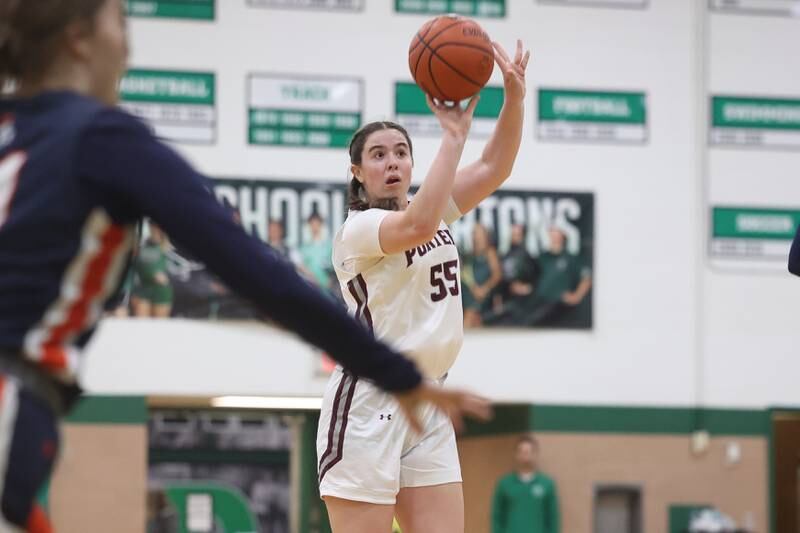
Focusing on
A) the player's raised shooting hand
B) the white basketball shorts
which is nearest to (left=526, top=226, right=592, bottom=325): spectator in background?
the white basketball shorts

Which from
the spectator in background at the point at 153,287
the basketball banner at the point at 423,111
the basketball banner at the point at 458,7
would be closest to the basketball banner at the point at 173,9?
the basketball banner at the point at 458,7

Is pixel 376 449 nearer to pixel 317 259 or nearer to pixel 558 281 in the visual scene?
pixel 317 259

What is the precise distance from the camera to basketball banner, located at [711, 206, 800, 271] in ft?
46.7

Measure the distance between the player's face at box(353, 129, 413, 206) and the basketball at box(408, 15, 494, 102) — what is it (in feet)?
0.75

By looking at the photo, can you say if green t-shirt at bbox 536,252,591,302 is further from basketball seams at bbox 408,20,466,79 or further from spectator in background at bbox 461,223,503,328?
basketball seams at bbox 408,20,466,79

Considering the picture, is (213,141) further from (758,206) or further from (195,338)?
(758,206)

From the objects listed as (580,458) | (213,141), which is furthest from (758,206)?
(213,141)

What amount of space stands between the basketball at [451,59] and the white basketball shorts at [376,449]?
3.51ft

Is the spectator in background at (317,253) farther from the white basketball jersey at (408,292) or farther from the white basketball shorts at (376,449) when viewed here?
the white basketball shorts at (376,449)

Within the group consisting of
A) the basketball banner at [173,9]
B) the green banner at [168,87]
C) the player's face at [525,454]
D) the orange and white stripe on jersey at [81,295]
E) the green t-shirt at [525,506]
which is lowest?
the green t-shirt at [525,506]

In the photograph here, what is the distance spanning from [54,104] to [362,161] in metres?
2.71

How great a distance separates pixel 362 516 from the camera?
4.33m

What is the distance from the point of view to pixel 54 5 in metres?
2.01

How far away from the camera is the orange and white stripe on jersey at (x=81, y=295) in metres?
1.97
